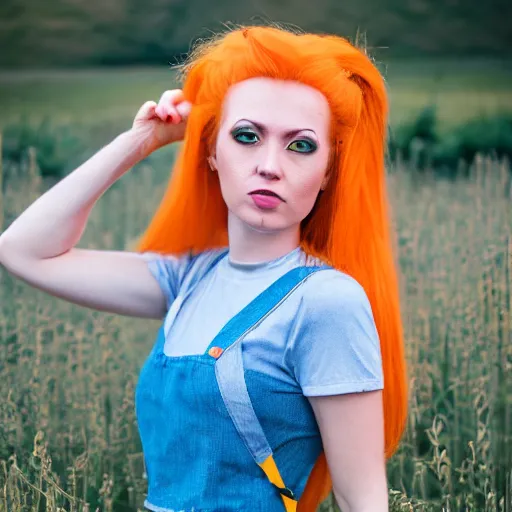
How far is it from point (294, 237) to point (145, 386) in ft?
1.14

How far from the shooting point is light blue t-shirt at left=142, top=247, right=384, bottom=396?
4.58 ft

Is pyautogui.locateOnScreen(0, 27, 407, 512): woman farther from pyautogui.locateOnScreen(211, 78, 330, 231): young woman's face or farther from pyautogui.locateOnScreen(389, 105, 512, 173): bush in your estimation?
pyautogui.locateOnScreen(389, 105, 512, 173): bush

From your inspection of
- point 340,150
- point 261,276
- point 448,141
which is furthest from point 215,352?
point 448,141

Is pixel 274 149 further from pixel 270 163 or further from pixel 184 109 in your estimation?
pixel 184 109

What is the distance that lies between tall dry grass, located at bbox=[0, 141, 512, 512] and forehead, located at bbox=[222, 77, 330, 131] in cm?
90

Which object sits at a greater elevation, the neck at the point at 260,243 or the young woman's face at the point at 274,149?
the young woman's face at the point at 274,149

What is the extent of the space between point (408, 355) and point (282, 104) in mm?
1123

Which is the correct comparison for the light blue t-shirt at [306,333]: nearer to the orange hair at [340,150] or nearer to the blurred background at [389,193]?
the orange hair at [340,150]

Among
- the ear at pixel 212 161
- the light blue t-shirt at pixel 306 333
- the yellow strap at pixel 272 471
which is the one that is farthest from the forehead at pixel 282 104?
the yellow strap at pixel 272 471

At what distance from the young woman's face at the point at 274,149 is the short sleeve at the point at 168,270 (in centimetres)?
22

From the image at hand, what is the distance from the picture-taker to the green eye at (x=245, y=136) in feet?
4.88

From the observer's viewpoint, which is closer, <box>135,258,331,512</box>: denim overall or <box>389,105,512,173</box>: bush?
<box>135,258,331,512</box>: denim overall

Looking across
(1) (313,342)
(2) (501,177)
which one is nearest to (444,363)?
(2) (501,177)

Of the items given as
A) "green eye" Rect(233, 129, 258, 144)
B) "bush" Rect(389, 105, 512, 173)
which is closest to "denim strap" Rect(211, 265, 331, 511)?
"green eye" Rect(233, 129, 258, 144)
